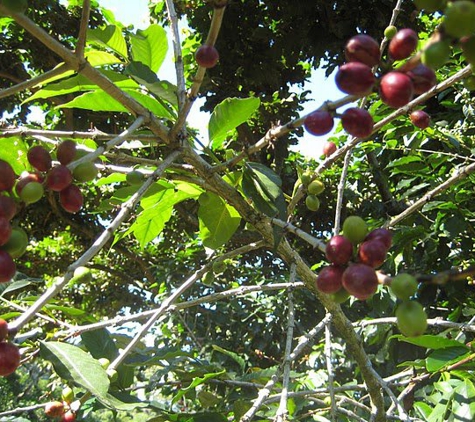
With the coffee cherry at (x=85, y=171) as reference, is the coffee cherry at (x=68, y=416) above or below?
below

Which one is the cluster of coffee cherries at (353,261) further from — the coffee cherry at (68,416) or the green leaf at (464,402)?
the green leaf at (464,402)

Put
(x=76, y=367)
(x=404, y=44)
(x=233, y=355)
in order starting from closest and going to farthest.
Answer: (x=404, y=44) → (x=76, y=367) → (x=233, y=355)

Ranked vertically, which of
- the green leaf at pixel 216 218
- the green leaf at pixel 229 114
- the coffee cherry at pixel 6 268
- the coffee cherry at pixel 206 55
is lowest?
the coffee cherry at pixel 6 268

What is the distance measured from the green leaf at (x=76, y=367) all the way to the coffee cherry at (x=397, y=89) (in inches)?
22.1

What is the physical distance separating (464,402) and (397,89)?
0.97 m

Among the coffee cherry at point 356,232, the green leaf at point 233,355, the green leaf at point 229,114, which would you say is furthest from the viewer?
the green leaf at point 233,355

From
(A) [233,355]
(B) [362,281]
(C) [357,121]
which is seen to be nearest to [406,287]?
(B) [362,281]

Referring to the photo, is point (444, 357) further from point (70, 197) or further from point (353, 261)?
point (70, 197)

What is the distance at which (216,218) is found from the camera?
115cm

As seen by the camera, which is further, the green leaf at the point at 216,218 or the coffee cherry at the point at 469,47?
the green leaf at the point at 216,218

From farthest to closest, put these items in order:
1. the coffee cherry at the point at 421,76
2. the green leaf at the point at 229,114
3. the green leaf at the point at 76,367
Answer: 1. the green leaf at the point at 229,114
2. the green leaf at the point at 76,367
3. the coffee cherry at the point at 421,76

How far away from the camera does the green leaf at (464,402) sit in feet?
3.74

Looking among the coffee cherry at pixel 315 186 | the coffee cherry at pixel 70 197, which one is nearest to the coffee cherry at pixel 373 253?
the coffee cherry at pixel 70 197

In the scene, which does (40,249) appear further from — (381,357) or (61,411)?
(61,411)
